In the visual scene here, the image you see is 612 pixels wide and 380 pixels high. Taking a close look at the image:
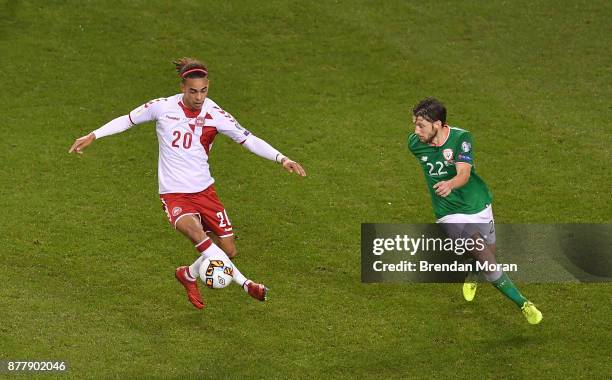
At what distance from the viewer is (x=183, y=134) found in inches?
488

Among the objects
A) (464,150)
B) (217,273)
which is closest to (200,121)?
(217,273)

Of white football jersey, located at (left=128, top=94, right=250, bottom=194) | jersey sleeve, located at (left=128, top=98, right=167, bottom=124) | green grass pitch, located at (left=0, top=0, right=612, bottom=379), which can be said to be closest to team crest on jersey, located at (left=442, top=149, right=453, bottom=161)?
green grass pitch, located at (left=0, top=0, right=612, bottom=379)

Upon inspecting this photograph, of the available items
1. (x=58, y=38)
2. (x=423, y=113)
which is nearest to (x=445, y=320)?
(x=423, y=113)

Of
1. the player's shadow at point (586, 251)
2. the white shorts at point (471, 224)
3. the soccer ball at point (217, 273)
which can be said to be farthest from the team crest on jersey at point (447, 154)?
the player's shadow at point (586, 251)

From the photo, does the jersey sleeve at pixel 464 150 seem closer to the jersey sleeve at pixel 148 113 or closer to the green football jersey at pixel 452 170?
the green football jersey at pixel 452 170

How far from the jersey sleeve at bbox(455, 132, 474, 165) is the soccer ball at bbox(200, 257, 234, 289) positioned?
2819mm

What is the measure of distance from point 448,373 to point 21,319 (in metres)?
4.90

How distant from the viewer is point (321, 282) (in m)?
14.4

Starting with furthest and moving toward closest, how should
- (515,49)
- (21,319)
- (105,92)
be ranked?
(515,49) < (105,92) < (21,319)

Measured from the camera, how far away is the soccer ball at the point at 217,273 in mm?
12211

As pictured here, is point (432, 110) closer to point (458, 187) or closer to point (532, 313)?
point (458, 187)

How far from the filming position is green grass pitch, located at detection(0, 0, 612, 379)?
12555 millimetres

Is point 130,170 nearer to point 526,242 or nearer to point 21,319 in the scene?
point 21,319

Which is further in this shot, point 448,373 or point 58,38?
point 58,38
